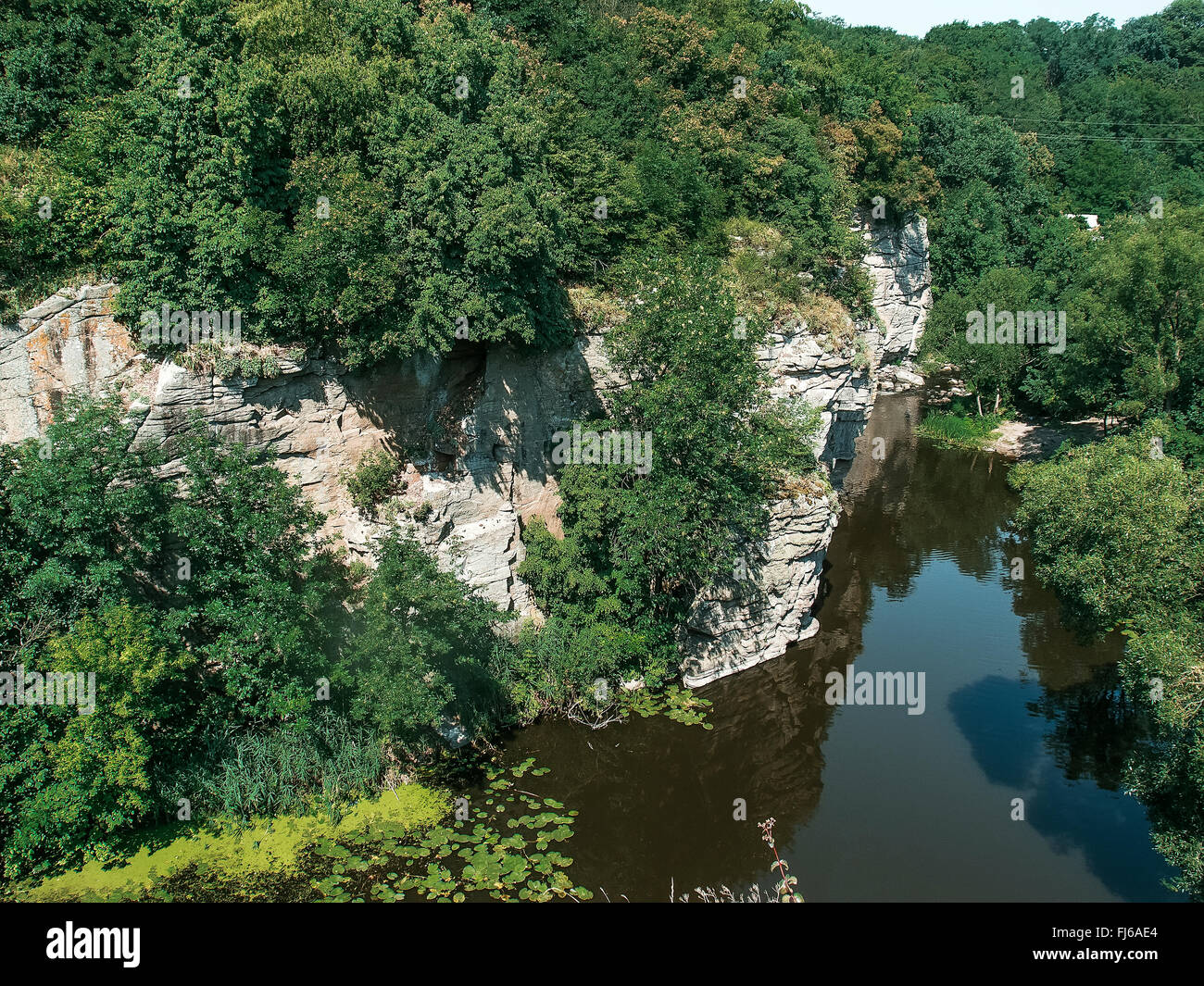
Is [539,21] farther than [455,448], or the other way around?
[539,21]

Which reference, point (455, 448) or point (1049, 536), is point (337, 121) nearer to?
point (455, 448)

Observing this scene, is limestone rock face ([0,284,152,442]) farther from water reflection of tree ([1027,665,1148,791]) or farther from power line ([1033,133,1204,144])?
power line ([1033,133,1204,144])

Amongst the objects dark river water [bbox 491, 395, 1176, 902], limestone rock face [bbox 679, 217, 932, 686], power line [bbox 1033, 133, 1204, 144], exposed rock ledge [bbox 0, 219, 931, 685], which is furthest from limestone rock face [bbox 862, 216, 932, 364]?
power line [bbox 1033, 133, 1204, 144]

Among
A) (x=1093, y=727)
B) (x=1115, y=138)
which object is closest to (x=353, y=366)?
(x=1093, y=727)

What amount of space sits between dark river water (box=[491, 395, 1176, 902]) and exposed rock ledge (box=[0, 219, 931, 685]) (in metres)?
2.38

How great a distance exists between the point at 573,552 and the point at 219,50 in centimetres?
1343

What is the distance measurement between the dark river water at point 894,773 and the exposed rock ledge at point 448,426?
7.82ft

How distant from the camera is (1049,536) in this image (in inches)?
727

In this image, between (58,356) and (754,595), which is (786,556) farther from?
(58,356)

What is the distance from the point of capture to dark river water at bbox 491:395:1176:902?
675 inches

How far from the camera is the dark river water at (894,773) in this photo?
56.2 feet

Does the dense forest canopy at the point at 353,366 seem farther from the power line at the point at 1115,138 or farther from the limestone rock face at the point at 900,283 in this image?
the power line at the point at 1115,138

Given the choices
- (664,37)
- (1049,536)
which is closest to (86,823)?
(1049,536)

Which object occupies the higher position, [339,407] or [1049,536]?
[339,407]
